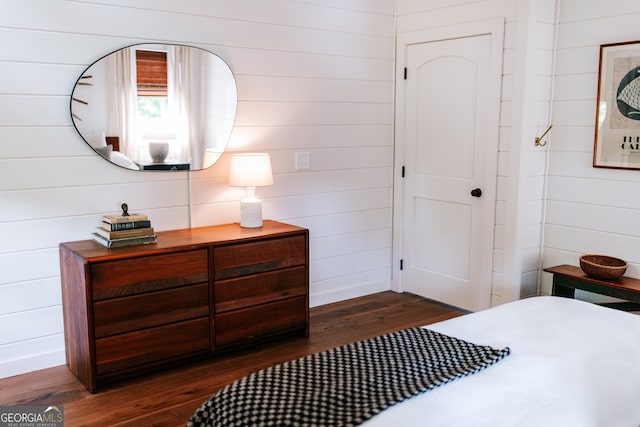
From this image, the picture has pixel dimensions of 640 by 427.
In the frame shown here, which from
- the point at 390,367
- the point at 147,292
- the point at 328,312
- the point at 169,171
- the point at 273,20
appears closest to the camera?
the point at 390,367

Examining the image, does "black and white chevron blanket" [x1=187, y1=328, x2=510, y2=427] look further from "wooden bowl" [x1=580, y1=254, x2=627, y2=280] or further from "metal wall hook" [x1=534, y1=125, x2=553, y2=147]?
"metal wall hook" [x1=534, y1=125, x2=553, y2=147]

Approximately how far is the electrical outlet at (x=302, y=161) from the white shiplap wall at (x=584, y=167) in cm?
163

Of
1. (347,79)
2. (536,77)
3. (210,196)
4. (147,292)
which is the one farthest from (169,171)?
(536,77)

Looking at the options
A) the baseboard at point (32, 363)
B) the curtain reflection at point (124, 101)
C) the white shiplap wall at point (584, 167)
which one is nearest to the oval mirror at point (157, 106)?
the curtain reflection at point (124, 101)

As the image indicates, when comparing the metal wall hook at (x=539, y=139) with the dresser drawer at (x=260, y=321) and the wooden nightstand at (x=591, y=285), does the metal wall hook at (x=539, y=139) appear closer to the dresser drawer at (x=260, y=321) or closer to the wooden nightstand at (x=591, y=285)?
Result: the wooden nightstand at (x=591, y=285)

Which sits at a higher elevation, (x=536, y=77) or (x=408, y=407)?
(x=536, y=77)

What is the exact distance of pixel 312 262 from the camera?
14.2 feet

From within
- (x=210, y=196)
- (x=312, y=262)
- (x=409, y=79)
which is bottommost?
(x=312, y=262)

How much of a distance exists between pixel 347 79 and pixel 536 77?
4.31 feet

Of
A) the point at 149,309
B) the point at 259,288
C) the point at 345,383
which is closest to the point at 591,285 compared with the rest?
the point at 259,288

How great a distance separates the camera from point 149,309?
3104mm

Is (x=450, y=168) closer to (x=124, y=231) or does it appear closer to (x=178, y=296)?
(x=178, y=296)

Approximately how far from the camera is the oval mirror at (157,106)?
129 inches

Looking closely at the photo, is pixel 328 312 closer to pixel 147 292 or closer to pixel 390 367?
pixel 147 292
